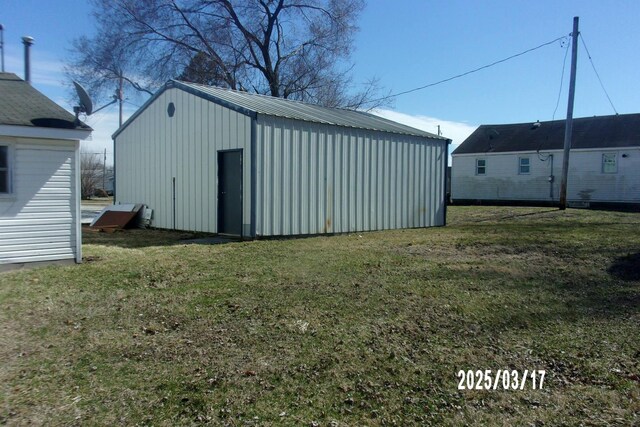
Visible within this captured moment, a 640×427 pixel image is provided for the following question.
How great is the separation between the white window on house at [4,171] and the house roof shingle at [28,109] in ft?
1.68

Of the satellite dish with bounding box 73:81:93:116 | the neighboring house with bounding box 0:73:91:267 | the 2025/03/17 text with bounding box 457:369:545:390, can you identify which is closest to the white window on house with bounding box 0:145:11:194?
the neighboring house with bounding box 0:73:91:267

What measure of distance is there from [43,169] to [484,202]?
25646 mm

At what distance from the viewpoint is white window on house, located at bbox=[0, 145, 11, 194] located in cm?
777

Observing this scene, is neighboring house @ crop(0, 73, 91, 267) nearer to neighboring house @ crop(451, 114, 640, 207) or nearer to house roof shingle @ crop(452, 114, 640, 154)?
neighboring house @ crop(451, 114, 640, 207)

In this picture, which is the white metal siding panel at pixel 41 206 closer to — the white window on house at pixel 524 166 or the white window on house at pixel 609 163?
the white window on house at pixel 524 166

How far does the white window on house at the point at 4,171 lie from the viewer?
25.5 feet

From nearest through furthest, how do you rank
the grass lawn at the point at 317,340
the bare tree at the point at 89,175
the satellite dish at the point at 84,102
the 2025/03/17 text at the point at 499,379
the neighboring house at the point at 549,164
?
the grass lawn at the point at 317,340
the 2025/03/17 text at the point at 499,379
the satellite dish at the point at 84,102
the neighboring house at the point at 549,164
the bare tree at the point at 89,175

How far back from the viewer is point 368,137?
14023 millimetres

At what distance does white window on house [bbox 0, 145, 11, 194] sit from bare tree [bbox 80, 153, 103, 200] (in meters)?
33.0

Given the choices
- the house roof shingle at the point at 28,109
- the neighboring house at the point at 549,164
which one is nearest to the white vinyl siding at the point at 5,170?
the house roof shingle at the point at 28,109

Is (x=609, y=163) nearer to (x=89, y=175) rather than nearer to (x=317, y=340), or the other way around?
(x=317, y=340)

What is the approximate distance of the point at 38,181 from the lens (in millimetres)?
8070

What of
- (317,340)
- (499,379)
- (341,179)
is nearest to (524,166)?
(341,179)

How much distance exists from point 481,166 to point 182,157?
2132 cm
